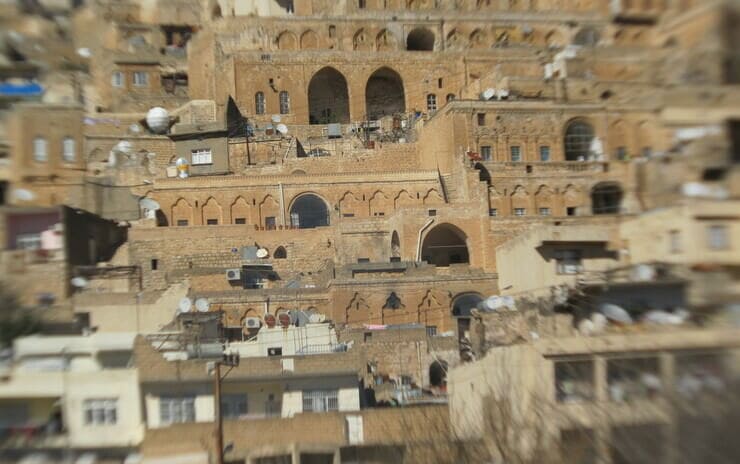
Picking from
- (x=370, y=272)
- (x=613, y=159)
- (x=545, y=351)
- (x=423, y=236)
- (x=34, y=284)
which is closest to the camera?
(x=545, y=351)

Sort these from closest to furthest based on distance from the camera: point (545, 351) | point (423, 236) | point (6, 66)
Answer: point (545, 351) → point (423, 236) → point (6, 66)

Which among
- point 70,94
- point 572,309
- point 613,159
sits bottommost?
point 572,309

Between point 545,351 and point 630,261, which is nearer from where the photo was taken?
point 545,351

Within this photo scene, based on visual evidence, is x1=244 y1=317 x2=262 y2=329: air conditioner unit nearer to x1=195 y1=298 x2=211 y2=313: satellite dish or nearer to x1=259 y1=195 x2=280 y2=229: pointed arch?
x1=195 y1=298 x2=211 y2=313: satellite dish

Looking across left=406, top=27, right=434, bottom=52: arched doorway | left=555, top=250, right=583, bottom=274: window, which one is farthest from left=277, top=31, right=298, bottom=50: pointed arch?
left=555, top=250, right=583, bottom=274: window

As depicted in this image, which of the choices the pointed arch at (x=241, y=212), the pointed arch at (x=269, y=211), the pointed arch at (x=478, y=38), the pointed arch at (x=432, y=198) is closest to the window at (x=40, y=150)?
the pointed arch at (x=241, y=212)

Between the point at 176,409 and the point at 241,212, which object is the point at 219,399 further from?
the point at 241,212

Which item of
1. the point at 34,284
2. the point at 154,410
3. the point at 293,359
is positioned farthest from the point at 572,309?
the point at 34,284

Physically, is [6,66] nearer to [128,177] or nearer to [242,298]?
[128,177]
